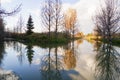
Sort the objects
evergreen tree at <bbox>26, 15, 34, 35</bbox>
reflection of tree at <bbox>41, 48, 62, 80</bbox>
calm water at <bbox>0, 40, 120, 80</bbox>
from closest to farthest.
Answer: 1. reflection of tree at <bbox>41, 48, 62, 80</bbox>
2. calm water at <bbox>0, 40, 120, 80</bbox>
3. evergreen tree at <bbox>26, 15, 34, 35</bbox>

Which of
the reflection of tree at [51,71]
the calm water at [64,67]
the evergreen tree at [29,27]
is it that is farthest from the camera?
the evergreen tree at [29,27]

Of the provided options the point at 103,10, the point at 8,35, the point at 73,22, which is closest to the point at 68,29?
the point at 73,22

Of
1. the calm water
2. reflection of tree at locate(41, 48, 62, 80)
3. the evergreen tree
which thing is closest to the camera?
reflection of tree at locate(41, 48, 62, 80)

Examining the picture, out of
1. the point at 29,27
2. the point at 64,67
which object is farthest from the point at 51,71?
the point at 29,27

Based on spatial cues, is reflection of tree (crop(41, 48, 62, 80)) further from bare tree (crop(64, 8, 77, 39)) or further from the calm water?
bare tree (crop(64, 8, 77, 39))

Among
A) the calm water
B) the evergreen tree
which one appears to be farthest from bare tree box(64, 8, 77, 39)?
the calm water

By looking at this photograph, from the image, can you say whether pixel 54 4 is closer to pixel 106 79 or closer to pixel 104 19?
pixel 104 19

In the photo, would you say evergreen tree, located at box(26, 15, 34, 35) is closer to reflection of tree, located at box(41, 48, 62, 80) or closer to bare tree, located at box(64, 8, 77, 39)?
bare tree, located at box(64, 8, 77, 39)

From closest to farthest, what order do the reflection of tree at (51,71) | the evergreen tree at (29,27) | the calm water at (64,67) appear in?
the reflection of tree at (51,71)
the calm water at (64,67)
the evergreen tree at (29,27)

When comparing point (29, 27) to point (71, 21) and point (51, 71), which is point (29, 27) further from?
point (51, 71)

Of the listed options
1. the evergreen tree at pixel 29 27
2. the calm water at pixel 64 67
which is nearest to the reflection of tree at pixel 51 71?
the calm water at pixel 64 67

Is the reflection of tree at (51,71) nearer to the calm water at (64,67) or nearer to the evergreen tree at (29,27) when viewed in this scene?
the calm water at (64,67)

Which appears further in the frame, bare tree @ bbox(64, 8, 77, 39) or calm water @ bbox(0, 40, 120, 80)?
bare tree @ bbox(64, 8, 77, 39)

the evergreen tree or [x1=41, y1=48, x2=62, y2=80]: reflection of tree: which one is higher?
the evergreen tree
